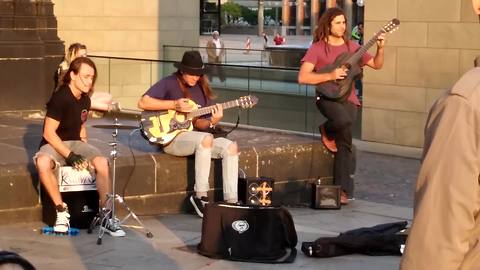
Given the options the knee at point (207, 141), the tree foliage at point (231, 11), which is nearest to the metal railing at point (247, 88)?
the knee at point (207, 141)

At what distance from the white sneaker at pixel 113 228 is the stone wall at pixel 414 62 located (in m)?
7.41

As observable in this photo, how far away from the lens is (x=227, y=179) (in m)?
8.61

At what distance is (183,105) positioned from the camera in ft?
28.7

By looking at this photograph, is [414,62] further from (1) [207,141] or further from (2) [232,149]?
(1) [207,141]

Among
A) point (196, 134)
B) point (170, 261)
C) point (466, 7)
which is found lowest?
point (170, 261)

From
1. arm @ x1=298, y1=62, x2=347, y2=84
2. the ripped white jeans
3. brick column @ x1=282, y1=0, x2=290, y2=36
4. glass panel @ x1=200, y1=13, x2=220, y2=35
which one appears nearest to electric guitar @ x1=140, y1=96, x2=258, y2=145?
the ripped white jeans

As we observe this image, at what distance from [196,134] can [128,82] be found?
9223 mm

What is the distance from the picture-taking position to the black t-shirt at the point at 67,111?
8.00 meters

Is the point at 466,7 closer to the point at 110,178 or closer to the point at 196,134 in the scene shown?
the point at 196,134

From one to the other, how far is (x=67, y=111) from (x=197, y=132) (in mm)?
1325

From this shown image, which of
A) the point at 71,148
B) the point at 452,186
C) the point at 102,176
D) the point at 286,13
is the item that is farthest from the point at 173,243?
the point at 286,13

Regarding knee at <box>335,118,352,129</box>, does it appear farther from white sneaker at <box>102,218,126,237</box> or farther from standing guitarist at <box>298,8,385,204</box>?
white sneaker at <box>102,218,126,237</box>

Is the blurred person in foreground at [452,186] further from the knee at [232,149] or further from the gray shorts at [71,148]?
the knee at [232,149]

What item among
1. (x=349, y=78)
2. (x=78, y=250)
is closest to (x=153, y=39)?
(x=349, y=78)
